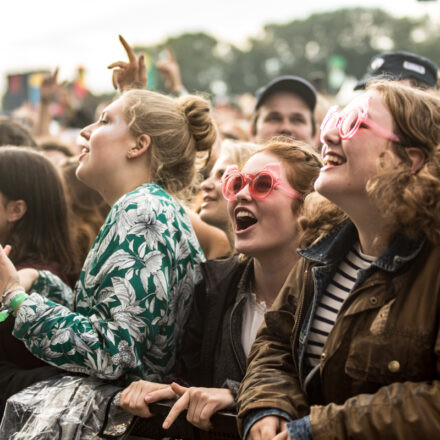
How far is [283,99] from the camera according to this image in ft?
17.6

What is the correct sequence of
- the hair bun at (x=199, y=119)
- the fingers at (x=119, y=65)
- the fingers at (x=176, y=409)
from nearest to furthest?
the fingers at (x=176, y=409)
the hair bun at (x=199, y=119)
the fingers at (x=119, y=65)

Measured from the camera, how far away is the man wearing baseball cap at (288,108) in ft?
17.4

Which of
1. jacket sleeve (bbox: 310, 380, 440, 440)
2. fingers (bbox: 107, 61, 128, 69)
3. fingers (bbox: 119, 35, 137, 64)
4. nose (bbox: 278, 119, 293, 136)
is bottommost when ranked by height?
nose (bbox: 278, 119, 293, 136)

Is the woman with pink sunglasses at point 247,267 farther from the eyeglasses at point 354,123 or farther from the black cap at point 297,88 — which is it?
the black cap at point 297,88

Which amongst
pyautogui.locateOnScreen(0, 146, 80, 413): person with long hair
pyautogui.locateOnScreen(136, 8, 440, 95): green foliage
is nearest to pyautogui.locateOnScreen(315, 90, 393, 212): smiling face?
pyautogui.locateOnScreen(0, 146, 80, 413): person with long hair

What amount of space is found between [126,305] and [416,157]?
50.0 inches

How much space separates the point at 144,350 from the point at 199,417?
1.90ft

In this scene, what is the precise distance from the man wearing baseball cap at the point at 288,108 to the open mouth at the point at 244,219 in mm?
2371

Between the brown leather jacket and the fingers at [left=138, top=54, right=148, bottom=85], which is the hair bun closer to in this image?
the fingers at [left=138, top=54, right=148, bottom=85]

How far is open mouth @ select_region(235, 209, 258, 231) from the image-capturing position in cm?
295

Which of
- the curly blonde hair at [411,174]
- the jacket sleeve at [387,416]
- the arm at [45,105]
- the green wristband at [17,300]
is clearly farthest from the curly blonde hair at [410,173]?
the arm at [45,105]

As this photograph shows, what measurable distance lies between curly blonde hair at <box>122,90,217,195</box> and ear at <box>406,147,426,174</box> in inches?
61.6

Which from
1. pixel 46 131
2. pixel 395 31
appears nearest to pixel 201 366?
pixel 46 131

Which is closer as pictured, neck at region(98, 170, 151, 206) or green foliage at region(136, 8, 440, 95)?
neck at region(98, 170, 151, 206)
